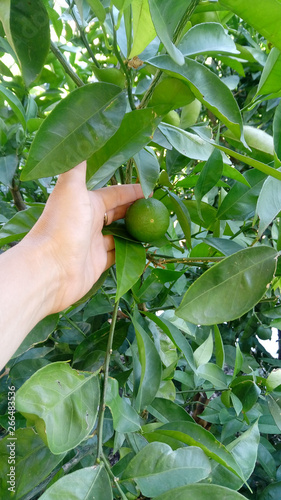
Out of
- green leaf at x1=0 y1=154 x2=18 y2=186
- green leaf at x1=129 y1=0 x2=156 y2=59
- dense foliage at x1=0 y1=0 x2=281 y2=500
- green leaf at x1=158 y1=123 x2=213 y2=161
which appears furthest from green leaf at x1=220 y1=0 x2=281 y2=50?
green leaf at x1=0 y1=154 x2=18 y2=186

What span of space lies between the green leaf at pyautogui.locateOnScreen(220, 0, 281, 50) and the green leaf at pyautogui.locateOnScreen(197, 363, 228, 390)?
608 millimetres

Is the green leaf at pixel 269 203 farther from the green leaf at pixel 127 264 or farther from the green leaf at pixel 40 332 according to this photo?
the green leaf at pixel 40 332

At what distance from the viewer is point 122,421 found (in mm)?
572

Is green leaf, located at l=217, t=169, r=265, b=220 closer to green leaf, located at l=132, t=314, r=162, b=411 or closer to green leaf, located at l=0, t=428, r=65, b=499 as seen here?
green leaf, located at l=132, t=314, r=162, b=411

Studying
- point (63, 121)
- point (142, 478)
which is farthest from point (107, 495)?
point (63, 121)

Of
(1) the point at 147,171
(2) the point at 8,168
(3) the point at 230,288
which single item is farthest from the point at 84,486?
(2) the point at 8,168

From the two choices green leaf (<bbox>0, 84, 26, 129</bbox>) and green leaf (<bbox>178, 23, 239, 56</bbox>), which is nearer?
green leaf (<bbox>178, 23, 239, 56</bbox>)

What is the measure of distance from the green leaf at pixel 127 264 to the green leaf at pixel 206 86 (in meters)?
0.23

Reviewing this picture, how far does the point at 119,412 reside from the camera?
573mm

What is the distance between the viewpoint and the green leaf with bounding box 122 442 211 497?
0.50m

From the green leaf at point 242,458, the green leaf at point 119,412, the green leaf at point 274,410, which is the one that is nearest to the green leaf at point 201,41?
the green leaf at point 119,412

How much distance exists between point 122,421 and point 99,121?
41cm

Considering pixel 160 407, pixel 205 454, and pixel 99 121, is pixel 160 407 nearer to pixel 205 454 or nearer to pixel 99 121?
pixel 205 454

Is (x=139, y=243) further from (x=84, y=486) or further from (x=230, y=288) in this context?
(x=84, y=486)
